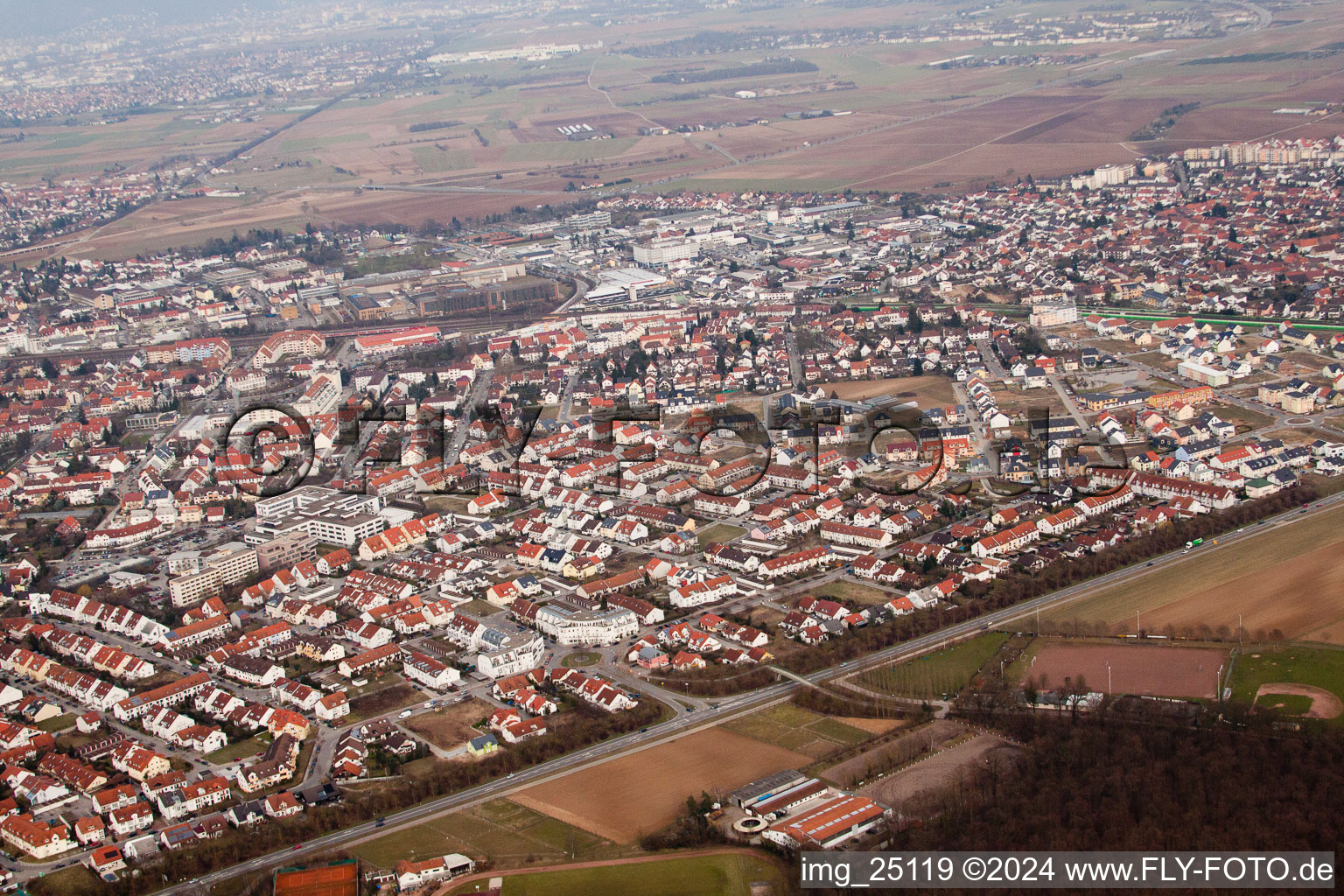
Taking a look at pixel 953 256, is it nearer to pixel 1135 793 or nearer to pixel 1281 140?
pixel 1281 140

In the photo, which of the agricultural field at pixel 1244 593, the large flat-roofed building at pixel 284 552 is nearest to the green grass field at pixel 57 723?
the large flat-roofed building at pixel 284 552

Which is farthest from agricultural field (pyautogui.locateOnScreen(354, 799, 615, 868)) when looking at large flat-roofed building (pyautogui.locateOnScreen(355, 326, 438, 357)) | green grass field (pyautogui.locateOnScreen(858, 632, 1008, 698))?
large flat-roofed building (pyautogui.locateOnScreen(355, 326, 438, 357))

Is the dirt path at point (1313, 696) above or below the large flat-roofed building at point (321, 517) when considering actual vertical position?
below

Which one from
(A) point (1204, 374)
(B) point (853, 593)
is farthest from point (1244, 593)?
(A) point (1204, 374)

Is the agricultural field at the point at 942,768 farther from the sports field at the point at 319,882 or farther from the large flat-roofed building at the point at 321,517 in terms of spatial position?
the large flat-roofed building at the point at 321,517

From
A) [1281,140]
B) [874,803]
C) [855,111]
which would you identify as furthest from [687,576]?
[855,111]

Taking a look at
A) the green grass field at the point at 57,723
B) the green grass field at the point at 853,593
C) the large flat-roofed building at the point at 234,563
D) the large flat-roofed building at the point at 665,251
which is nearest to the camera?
the green grass field at the point at 57,723
